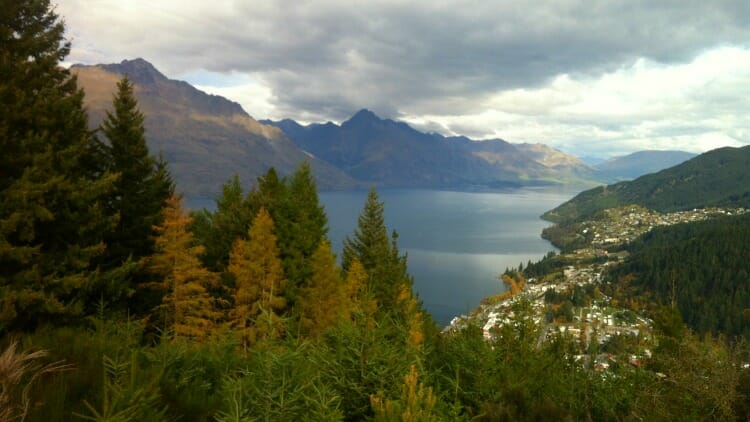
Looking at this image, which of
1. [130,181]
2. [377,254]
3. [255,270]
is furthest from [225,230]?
[377,254]

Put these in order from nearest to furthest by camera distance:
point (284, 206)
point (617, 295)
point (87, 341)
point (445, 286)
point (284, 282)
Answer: point (87, 341), point (284, 282), point (284, 206), point (445, 286), point (617, 295)

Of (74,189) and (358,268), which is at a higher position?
(74,189)

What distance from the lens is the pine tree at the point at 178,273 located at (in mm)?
19953

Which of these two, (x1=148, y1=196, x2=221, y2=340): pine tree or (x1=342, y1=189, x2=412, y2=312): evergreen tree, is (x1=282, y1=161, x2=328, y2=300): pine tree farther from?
(x1=342, y1=189, x2=412, y2=312): evergreen tree

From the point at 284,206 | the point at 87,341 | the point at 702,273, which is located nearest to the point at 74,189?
the point at 87,341

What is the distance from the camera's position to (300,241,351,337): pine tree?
2552 centimetres

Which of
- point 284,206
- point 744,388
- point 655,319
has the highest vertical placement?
point 284,206

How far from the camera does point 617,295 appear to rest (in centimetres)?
13950

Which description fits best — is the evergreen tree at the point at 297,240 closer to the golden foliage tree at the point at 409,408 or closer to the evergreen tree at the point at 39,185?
the evergreen tree at the point at 39,185

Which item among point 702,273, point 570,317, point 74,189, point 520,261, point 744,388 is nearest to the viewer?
point 744,388

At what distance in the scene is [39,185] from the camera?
481 inches

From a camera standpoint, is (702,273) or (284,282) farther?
(702,273)

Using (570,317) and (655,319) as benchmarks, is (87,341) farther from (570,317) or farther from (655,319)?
(570,317)

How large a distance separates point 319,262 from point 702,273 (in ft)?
582
